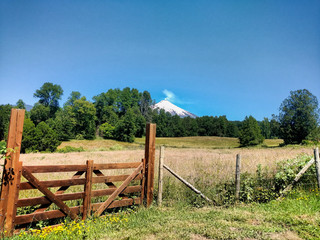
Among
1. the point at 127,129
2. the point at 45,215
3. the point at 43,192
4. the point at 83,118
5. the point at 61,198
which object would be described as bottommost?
the point at 45,215

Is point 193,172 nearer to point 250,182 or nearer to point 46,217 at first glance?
point 250,182

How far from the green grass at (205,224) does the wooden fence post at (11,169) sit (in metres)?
0.58

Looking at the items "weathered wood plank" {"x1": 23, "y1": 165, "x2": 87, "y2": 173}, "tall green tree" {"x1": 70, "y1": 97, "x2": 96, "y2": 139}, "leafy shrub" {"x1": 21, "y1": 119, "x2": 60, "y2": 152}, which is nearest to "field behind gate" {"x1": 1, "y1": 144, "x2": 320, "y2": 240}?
"weathered wood plank" {"x1": 23, "y1": 165, "x2": 87, "y2": 173}

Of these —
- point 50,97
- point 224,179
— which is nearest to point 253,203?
point 224,179

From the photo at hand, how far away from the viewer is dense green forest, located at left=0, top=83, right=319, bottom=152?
5106cm

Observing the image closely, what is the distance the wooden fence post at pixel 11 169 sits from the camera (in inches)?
165

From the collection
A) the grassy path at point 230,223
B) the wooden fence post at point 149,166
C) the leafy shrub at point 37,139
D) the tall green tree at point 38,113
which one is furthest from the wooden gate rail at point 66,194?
the tall green tree at point 38,113

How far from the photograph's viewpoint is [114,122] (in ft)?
262

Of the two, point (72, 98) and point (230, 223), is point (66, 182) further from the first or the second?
point (72, 98)

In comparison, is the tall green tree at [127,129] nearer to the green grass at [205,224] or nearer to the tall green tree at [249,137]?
the tall green tree at [249,137]

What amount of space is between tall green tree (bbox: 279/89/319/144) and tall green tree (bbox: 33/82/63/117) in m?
85.0

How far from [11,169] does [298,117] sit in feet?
215

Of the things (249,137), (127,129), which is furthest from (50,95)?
(249,137)

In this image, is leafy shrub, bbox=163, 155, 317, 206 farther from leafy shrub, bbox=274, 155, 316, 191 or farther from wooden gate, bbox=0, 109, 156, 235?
wooden gate, bbox=0, 109, 156, 235
